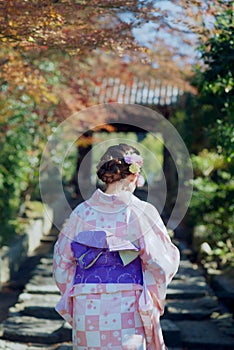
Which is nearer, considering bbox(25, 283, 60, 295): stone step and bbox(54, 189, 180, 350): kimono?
bbox(54, 189, 180, 350): kimono

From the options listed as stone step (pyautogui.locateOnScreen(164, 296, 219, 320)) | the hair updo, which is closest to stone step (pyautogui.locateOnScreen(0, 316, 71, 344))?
stone step (pyautogui.locateOnScreen(164, 296, 219, 320))

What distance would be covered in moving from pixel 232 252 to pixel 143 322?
19.3ft

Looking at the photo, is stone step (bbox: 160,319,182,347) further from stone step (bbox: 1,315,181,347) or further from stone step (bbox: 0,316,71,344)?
stone step (bbox: 0,316,71,344)

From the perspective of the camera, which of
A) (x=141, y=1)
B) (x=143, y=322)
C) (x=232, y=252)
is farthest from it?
(x=232, y=252)

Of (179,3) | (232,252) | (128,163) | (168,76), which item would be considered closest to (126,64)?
(168,76)

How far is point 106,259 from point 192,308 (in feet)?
12.4

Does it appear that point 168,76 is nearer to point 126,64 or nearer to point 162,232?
point 126,64

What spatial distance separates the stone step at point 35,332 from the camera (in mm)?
5730

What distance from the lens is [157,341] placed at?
3.32m

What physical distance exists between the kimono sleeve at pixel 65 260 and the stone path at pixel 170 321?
2.12 meters

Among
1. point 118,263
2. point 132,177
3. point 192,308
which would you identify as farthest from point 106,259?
point 192,308

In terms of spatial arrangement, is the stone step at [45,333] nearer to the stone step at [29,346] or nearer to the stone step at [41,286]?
the stone step at [29,346]

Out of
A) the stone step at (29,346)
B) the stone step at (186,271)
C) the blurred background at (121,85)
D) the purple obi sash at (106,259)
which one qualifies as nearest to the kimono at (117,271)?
the purple obi sash at (106,259)

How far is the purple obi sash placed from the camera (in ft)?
10.7
